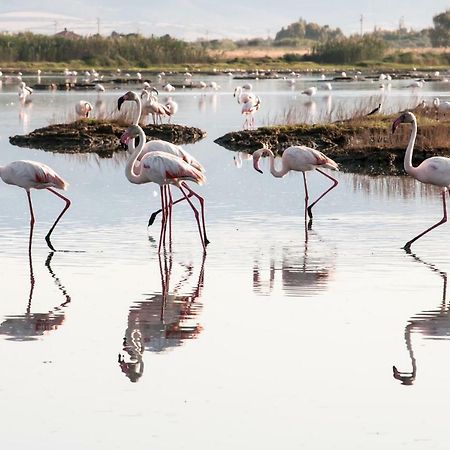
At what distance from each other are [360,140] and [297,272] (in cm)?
1382

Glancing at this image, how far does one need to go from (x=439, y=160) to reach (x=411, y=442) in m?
7.63

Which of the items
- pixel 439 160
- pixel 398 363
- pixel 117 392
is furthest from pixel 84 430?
pixel 439 160

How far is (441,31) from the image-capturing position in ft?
481

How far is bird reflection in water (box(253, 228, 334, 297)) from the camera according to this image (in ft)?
35.5

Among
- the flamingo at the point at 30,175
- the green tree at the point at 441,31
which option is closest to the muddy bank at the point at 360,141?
the flamingo at the point at 30,175

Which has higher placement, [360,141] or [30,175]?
[30,175]

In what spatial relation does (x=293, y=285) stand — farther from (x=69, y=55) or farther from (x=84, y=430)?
(x=69, y=55)

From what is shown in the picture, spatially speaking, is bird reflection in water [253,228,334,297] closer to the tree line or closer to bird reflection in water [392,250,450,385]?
bird reflection in water [392,250,450,385]

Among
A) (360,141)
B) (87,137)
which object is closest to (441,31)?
(87,137)

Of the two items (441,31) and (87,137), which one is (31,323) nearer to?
(87,137)

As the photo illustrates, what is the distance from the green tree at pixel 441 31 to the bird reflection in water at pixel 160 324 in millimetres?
137636

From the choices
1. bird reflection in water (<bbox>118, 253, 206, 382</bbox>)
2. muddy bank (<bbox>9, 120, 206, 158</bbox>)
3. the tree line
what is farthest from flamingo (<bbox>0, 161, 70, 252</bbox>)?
the tree line

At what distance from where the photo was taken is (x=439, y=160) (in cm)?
1385

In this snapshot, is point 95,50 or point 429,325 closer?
point 429,325
